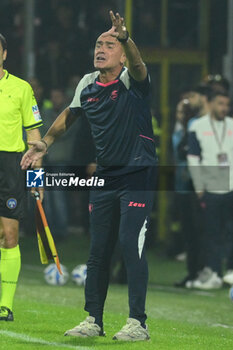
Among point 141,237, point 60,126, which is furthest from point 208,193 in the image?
point 141,237

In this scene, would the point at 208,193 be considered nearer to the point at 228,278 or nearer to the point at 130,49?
the point at 228,278

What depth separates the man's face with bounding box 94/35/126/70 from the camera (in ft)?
25.6

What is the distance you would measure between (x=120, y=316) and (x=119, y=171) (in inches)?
82.1

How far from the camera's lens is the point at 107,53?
7.83 meters

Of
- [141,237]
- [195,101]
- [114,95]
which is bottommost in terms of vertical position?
[141,237]

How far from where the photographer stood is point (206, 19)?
17641mm

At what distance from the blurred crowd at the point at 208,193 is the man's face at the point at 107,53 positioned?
498 cm

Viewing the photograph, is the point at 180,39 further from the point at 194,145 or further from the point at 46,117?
the point at 194,145

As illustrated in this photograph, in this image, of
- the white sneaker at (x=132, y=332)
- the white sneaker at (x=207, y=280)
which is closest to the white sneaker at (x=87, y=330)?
the white sneaker at (x=132, y=332)

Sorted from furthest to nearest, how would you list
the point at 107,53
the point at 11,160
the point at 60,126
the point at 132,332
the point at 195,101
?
the point at 195,101
the point at 11,160
the point at 60,126
the point at 107,53
the point at 132,332

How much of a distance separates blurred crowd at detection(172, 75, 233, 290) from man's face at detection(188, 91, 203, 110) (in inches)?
9.0

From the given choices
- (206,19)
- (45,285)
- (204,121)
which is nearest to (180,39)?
(206,19)

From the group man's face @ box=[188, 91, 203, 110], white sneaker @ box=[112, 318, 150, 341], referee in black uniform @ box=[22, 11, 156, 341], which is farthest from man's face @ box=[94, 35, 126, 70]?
man's face @ box=[188, 91, 203, 110]

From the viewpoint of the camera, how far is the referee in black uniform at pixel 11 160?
8.84m
